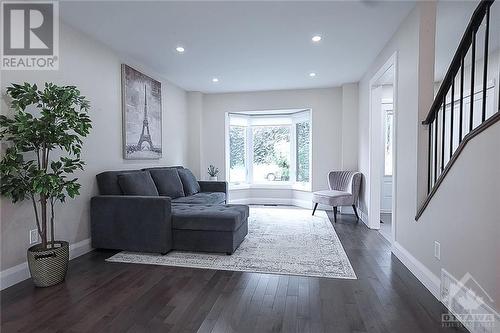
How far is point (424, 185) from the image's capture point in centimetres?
253

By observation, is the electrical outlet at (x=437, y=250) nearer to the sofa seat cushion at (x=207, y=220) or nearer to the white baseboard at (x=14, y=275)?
the sofa seat cushion at (x=207, y=220)

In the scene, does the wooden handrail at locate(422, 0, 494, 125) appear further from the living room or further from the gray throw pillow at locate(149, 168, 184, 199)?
the gray throw pillow at locate(149, 168, 184, 199)

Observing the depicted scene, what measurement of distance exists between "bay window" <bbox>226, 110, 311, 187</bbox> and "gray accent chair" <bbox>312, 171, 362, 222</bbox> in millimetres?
1284

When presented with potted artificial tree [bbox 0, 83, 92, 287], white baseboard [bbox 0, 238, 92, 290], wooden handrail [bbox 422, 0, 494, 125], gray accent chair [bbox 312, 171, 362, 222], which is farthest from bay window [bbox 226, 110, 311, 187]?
white baseboard [bbox 0, 238, 92, 290]

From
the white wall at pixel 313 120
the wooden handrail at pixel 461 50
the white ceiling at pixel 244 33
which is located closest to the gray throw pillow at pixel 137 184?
the white ceiling at pixel 244 33

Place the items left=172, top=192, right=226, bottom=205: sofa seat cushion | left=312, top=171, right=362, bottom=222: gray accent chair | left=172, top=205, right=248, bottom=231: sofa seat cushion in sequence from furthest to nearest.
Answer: left=312, top=171, right=362, bottom=222: gray accent chair
left=172, top=192, right=226, bottom=205: sofa seat cushion
left=172, top=205, right=248, bottom=231: sofa seat cushion

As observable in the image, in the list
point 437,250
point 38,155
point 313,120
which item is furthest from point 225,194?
point 437,250

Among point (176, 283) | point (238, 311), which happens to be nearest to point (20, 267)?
point (176, 283)

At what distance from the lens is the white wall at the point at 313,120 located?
572 centimetres

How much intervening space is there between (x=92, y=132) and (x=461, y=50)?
3.76m

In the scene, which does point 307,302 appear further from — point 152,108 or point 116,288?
point 152,108

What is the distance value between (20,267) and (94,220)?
Answer: 2.74ft

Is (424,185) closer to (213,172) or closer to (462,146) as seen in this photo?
(462,146)

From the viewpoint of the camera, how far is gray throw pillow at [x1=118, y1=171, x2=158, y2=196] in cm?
338
